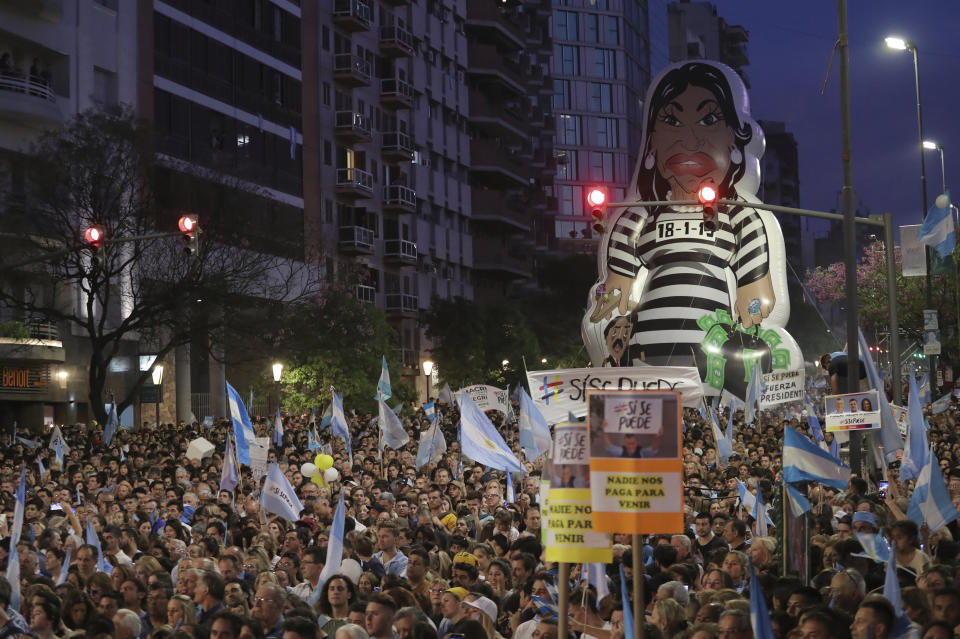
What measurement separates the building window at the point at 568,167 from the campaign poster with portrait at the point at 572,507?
9455 cm

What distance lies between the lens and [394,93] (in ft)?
210

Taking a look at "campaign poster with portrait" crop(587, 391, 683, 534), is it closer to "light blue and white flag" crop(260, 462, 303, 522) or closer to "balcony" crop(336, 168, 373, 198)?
"light blue and white flag" crop(260, 462, 303, 522)

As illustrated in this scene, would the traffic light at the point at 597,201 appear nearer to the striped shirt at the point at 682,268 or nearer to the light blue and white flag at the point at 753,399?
the light blue and white flag at the point at 753,399

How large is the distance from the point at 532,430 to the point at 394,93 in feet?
148

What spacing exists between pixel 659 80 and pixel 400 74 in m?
29.4

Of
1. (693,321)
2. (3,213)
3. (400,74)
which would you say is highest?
(400,74)

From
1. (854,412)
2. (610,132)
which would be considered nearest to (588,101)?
(610,132)

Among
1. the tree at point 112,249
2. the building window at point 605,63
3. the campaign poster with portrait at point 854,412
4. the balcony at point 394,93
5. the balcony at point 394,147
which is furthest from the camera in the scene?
the building window at point 605,63

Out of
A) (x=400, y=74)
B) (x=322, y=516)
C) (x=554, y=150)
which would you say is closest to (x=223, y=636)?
(x=322, y=516)

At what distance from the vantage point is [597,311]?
37469mm

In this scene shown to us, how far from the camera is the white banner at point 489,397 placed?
2842 centimetres

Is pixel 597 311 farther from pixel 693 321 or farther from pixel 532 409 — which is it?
pixel 532 409

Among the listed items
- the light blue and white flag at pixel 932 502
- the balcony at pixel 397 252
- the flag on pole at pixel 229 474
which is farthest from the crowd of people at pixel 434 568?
the balcony at pixel 397 252

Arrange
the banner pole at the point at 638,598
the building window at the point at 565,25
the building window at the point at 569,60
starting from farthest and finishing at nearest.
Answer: the building window at the point at 565,25 < the building window at the point at 569,60 < the banner pole at the point at 638,598
